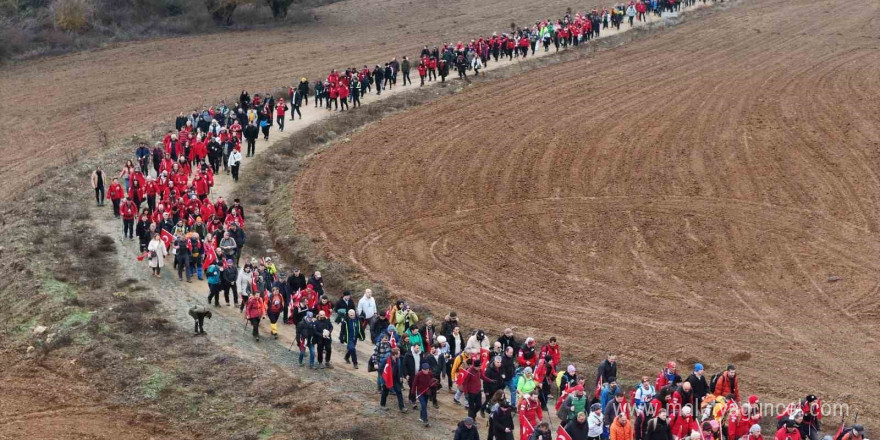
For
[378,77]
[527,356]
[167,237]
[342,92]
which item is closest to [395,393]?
[527,356]

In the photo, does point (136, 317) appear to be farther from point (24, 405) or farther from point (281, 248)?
point (281, 248)

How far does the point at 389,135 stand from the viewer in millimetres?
41281

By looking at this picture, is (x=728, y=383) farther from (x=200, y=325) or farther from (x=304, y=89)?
(x=304, y=89)

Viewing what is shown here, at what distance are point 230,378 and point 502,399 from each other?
6502 mm

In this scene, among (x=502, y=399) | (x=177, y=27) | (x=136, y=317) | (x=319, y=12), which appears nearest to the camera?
(x=502, y=399)

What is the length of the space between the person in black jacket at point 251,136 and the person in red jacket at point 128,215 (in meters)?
7.43

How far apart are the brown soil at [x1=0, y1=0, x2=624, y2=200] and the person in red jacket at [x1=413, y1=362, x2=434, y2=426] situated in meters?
20.6

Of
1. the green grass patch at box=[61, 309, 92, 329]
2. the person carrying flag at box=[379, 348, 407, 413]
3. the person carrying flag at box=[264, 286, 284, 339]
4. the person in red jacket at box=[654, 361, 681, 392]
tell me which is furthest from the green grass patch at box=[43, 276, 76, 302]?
the person in red jacket at box=[654, 361, 681, 392]

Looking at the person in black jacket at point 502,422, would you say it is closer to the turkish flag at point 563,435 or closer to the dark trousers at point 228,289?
the turkish flag at point 563,435

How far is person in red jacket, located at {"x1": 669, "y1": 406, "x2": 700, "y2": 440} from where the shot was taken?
717 inches

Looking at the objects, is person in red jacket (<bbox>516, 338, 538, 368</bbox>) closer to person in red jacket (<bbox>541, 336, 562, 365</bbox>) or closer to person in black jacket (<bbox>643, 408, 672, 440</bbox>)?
person in red jacket (<bbox>541, 336, 562, 365</bbox>)

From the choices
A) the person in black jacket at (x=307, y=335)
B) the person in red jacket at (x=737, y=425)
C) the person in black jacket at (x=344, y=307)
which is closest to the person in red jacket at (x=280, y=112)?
the person in black jacket at (x=344, y=307)

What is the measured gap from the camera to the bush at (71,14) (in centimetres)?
5944

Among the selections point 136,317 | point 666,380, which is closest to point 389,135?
point 136,317
